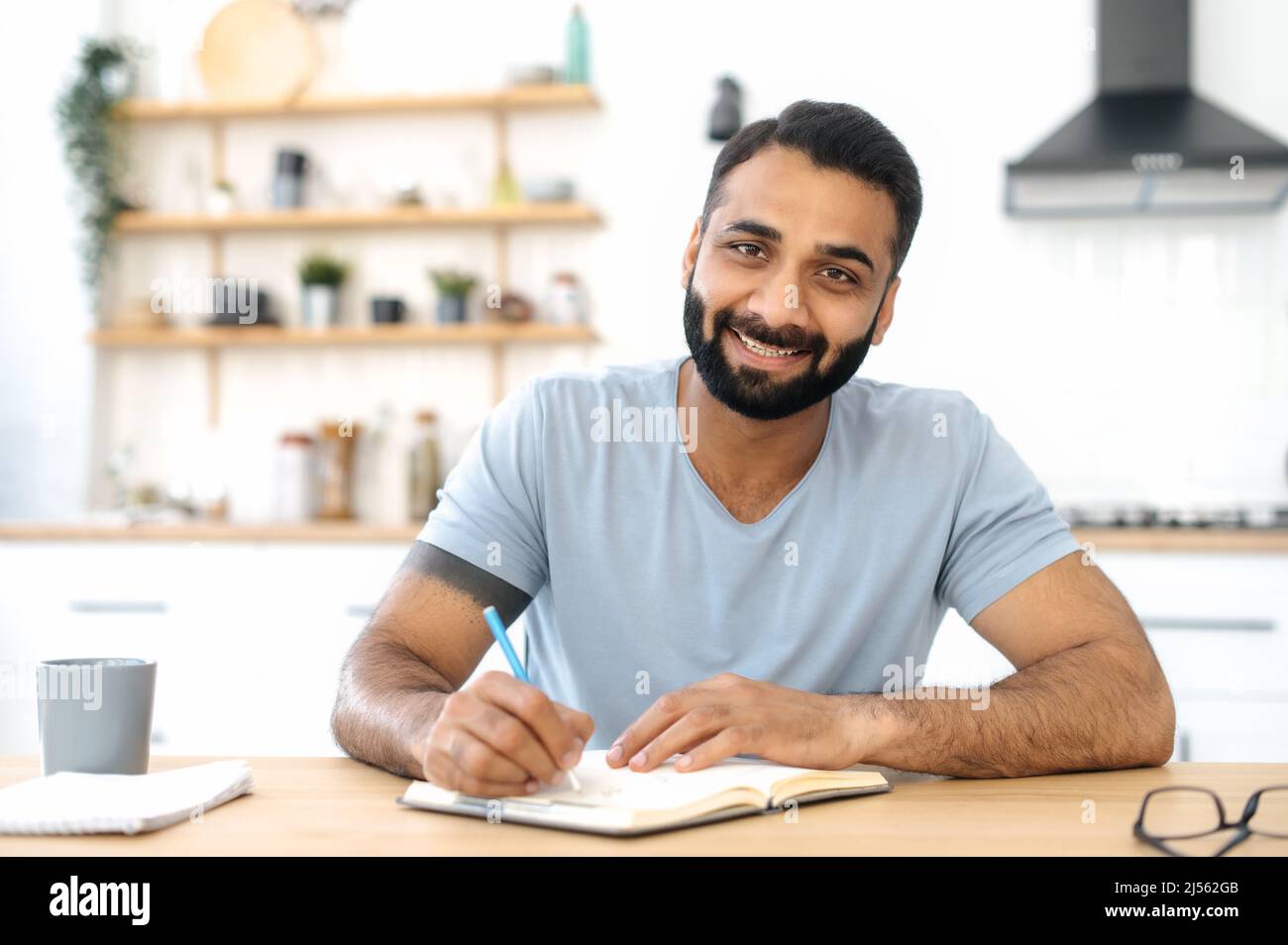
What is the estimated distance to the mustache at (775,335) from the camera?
1394mm

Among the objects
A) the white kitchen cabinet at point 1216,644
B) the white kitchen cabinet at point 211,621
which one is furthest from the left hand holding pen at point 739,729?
the white kitchen cabinet at point 211,621

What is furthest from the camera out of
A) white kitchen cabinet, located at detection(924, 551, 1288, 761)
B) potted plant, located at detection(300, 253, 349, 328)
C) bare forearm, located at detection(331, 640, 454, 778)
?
potted plant, located at detection(300, 253, 349, 328)

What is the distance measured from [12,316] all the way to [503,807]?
321cm

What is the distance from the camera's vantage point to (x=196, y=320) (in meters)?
3.67

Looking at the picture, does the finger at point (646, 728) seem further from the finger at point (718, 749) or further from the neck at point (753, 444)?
the neck at point (753, 444)

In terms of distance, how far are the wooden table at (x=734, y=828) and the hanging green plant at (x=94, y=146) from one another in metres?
2.85

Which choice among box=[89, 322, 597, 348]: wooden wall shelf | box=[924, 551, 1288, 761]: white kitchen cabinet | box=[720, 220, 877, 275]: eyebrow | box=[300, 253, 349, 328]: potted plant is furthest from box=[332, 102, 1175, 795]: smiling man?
box=[300, 253, 349, 328]: potted plant

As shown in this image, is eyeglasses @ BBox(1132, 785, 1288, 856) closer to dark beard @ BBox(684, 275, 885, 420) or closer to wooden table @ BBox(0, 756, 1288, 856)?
wooden table @ BBox(0, 756, 1288, 856)

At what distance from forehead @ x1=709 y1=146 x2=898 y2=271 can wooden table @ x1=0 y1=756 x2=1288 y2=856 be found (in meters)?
0.63

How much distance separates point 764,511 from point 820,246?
1.00ft

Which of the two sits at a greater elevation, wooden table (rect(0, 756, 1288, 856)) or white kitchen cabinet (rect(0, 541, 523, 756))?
wooden table (rect(0, 756, 1288, 856))

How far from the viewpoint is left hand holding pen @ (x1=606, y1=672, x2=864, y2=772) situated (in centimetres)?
96

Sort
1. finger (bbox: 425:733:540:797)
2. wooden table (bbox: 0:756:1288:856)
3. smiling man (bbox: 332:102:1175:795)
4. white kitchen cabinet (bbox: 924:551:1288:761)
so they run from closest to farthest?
1. wooden table (bbox: 0:756:1288:856)
2. finger (bbox: 425:733:540:797)
3. smiling man (bbox: 332:102:1175:795)
4. white kitchen cabinet (bbox: 924:551:1288:761)

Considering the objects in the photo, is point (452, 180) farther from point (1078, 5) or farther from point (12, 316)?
point (1078, 5)
